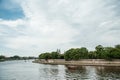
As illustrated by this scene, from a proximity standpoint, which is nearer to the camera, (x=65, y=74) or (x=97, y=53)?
(x=65, y=74)

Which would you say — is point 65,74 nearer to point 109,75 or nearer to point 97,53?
point 109,75

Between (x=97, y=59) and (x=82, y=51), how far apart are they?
2179 centimetres

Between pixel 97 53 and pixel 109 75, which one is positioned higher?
pixel 97 53

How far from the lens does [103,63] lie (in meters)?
130

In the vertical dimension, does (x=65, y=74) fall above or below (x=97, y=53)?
below

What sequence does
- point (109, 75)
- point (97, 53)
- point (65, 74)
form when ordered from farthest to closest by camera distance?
point (97, 53), point (65, 74), point (109, 75)

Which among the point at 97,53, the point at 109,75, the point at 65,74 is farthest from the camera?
the point at 97,53

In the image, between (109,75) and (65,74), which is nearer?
(109,75)

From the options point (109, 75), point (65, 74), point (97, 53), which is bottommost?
point (109, 75)

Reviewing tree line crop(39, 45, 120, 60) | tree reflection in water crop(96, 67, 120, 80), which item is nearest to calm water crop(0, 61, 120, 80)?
tree reflection in water crop(96, 67, 120, 80)

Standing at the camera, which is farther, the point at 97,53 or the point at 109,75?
the point at 97,53

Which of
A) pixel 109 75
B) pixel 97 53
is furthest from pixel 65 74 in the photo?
pixel 97 53

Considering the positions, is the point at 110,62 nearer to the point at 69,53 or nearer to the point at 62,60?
the point at 69,53

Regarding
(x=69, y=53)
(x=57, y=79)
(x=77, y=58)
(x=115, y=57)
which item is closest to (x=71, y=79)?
Result: (x=57, y=79)
